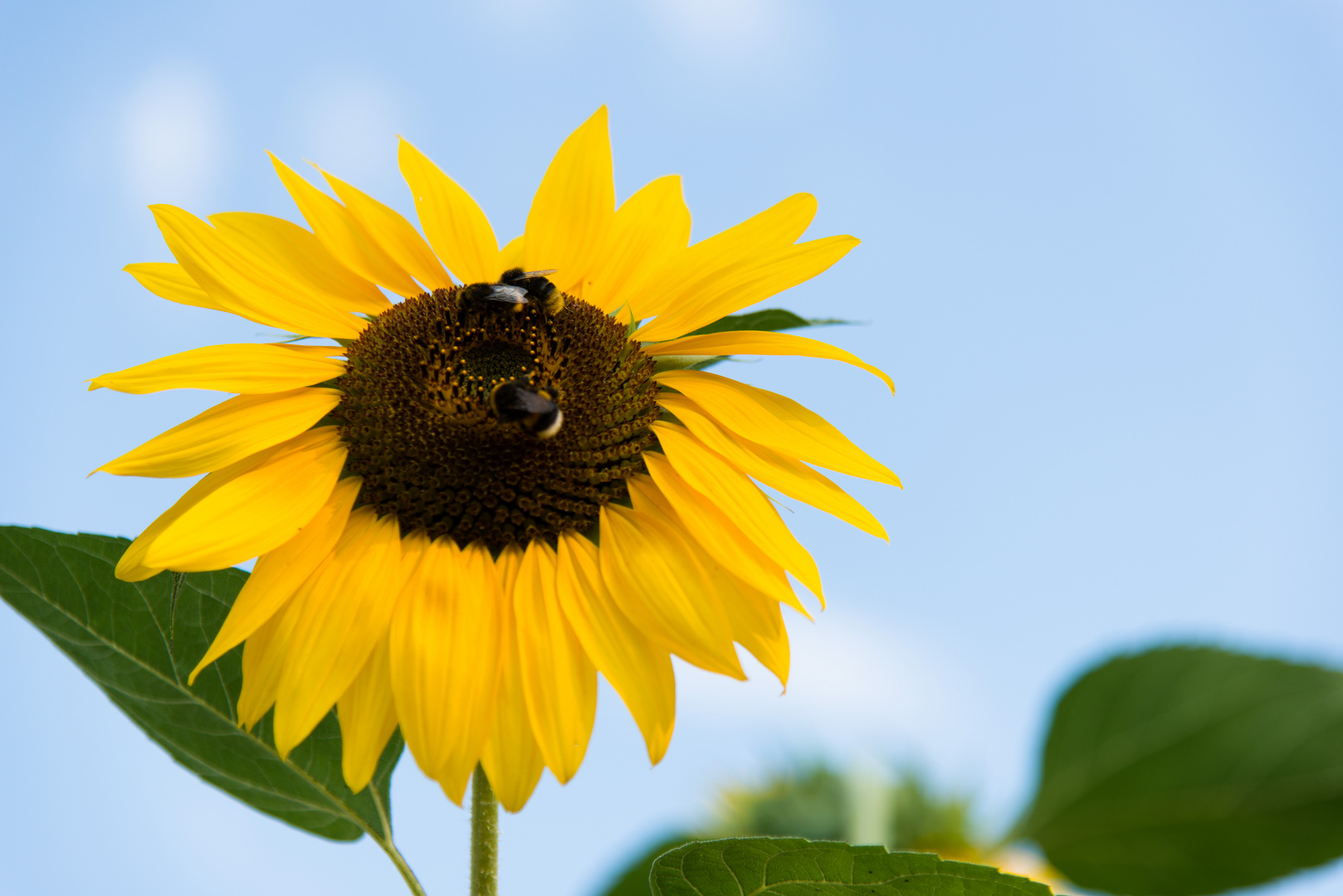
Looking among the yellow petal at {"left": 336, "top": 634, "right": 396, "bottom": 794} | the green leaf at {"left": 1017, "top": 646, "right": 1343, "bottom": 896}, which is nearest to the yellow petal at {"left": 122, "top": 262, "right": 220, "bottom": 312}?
the yellow petal at {"left": 336, "top": 634, "right": 396, "bottom": 794}

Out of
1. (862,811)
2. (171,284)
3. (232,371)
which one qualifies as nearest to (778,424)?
(232,371)

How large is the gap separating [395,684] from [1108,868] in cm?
271

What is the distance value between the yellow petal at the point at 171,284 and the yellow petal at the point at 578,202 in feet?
1.69

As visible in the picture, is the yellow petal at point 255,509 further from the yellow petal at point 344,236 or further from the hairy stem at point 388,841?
the hairy stem at point 388,841

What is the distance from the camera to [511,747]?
127 centimetres

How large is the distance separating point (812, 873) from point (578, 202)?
108 cm

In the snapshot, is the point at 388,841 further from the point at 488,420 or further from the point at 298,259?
the point at 298,259

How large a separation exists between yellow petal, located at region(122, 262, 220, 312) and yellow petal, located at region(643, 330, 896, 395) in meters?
0.68

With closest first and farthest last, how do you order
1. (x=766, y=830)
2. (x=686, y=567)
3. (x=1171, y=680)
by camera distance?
(x=686, y=567) < (x=1171, y=680) < (x=766, y=830)

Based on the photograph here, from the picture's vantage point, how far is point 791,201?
165cm

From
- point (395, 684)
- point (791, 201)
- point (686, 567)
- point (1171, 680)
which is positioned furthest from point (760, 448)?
point (1171, 680)

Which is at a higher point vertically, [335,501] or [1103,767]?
[335,501]

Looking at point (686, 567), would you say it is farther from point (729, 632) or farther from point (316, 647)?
point (316, 647)

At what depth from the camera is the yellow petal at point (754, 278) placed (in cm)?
160
